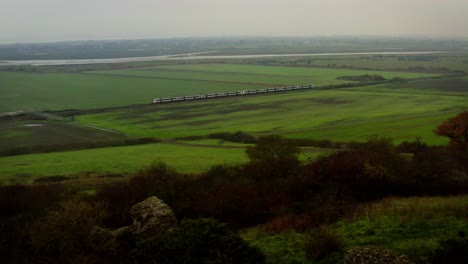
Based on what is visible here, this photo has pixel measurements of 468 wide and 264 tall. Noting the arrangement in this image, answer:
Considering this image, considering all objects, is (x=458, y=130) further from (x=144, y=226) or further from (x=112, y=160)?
(x=112, y=160)

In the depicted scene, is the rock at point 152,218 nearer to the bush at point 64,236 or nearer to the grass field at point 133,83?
the bush at point 64,236

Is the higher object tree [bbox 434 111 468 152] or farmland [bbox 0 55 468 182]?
tree [bbox 434 111 468 152]

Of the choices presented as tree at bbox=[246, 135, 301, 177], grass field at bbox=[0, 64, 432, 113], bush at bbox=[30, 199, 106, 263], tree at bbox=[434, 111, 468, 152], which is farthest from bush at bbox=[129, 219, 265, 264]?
grass field at bbox=[0, 64, 432, 113]

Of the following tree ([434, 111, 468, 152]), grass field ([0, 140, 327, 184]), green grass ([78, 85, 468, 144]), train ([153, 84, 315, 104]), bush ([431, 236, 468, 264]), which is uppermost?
bush ([431, 236, 468, 264])

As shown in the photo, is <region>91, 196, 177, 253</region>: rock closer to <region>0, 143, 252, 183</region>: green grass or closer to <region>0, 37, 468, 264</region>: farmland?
<region>0, 37, 468, 264</region>: farmland

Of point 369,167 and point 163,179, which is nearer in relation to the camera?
point 369,167

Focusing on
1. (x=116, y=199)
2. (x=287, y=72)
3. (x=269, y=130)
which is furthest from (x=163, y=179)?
(x=287, y=72)

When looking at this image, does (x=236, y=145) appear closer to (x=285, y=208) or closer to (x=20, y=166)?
(x=20, y=166)
